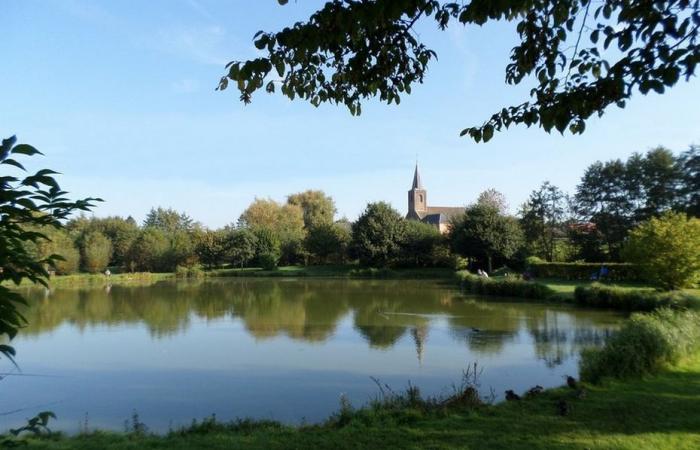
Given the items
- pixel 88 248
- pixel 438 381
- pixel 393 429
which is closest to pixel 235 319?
pixel 438 381

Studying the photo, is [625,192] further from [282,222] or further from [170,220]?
[170,220]

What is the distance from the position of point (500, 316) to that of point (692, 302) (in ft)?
16.9

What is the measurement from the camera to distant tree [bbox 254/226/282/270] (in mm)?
44375

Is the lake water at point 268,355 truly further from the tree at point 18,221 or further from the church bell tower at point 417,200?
the church bell tower at point 417,200

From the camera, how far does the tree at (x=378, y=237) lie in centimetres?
4031

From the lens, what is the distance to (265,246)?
148 feet

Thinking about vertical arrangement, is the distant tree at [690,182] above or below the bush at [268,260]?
above

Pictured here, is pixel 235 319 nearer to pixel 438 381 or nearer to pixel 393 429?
pixel 438 381

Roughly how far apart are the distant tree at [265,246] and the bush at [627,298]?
30.7 meters

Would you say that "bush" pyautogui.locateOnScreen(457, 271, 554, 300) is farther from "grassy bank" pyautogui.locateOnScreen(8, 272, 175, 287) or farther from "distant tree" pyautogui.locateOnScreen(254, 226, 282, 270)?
"grassy bank" pyautogui.locateOnScreen(8, 272, 175, 287)

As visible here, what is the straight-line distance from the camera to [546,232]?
1442 inches

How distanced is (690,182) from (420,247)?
1840 centimetres

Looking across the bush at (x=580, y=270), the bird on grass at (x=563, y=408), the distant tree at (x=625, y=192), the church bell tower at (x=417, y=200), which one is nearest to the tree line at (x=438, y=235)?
the distant tree at (x=625, y=192)

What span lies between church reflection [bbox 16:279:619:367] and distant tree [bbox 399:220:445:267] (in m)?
15.3
